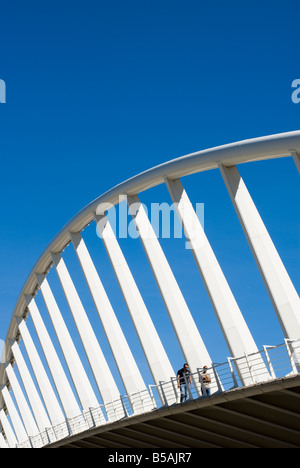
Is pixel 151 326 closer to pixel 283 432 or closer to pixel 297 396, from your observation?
pixel 283 432

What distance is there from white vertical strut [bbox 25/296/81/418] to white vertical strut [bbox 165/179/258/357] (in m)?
18.3

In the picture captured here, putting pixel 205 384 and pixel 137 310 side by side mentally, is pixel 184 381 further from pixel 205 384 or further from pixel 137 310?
pixel 137 310

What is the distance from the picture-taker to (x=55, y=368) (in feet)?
133

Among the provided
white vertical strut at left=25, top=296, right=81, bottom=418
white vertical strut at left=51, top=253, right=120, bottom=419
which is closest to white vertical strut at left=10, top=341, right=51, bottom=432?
white vertical strut at left=25, top=296, right=81, bottom=418

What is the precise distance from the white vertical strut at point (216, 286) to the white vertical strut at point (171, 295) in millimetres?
2564

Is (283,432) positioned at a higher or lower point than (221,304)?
lower

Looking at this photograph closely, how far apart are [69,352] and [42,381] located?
23.9ft

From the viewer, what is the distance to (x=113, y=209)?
2961cm

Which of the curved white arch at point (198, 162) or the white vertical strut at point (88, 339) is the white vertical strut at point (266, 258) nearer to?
the curved white arch at point (198, 162)

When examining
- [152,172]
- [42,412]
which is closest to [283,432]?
[152,172]

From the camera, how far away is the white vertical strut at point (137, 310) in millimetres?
26800

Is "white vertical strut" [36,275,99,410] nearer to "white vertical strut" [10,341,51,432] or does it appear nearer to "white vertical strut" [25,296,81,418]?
"white vertical strut" [25,296,81,418]

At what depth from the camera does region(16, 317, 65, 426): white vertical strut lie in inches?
1634

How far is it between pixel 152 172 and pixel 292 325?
898cm
